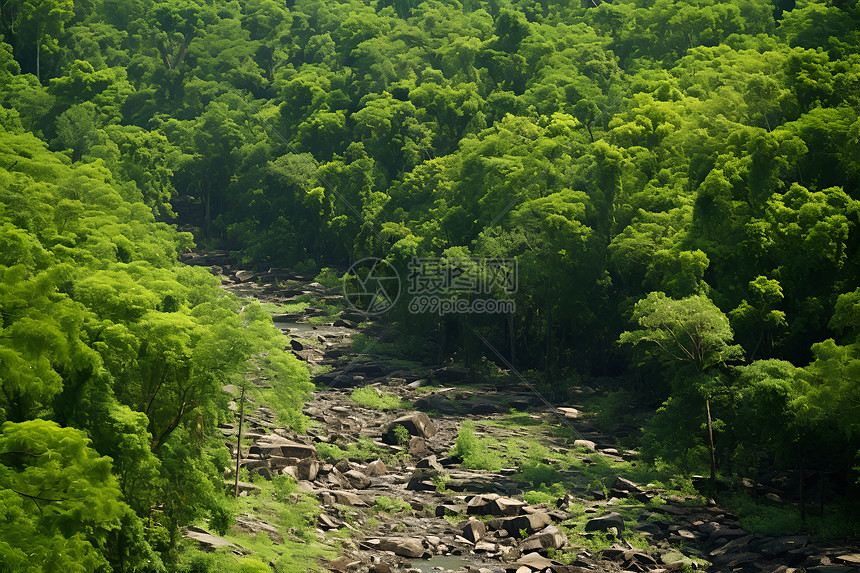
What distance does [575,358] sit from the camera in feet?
170

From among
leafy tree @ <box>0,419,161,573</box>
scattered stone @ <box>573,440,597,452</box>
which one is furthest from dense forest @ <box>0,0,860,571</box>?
scattered stone @ <box>573,440,597,452</box>

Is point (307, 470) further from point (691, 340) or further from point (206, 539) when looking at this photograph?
point (691, 340)

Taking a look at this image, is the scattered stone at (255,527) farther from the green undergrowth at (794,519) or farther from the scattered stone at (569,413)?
the scattered stone at (569,413)

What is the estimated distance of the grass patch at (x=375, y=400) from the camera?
46344 mm

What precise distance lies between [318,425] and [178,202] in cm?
6074

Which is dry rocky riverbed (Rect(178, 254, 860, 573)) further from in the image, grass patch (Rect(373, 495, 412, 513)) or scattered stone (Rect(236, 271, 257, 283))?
scattered stone (Rect(236, 271, 257, 283))

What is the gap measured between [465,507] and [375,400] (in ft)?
47.2

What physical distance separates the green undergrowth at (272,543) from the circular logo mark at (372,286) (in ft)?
90.5

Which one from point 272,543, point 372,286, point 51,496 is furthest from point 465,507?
point 372,286

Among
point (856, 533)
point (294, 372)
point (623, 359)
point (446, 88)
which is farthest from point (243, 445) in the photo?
point (446, 88)

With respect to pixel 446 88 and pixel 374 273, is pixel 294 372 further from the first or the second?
pixel 446 88

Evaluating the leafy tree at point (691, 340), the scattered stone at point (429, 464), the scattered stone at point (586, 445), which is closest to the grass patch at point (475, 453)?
the scattered stone at point (429, 464)

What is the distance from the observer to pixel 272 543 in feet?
88.5

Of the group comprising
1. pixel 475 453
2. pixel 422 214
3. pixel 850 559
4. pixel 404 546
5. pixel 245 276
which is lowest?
pixel 404 546
